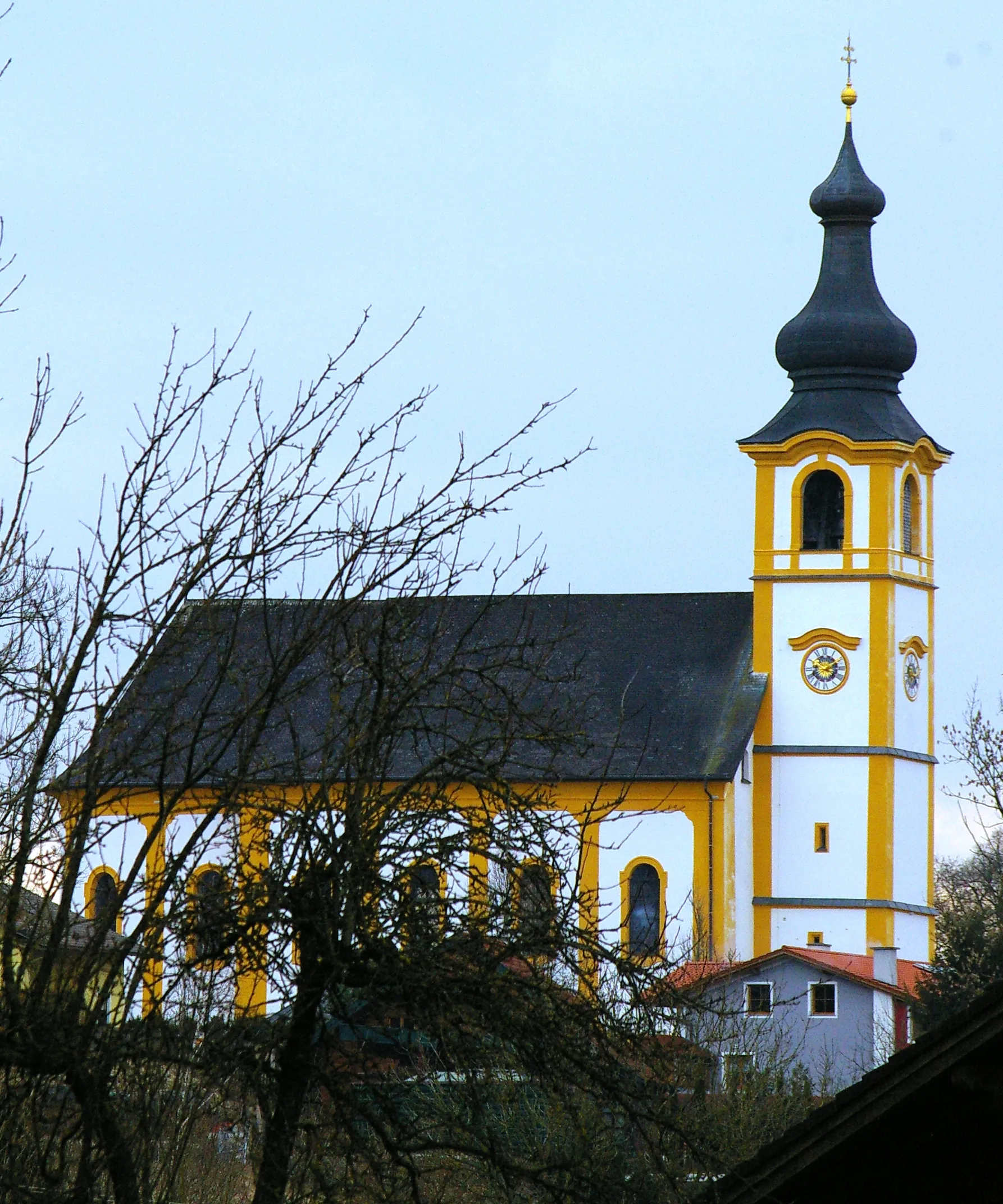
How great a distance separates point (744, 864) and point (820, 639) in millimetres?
4545

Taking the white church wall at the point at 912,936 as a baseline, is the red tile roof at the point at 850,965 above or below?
below

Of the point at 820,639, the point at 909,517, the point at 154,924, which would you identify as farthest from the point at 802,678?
the point at 154,924

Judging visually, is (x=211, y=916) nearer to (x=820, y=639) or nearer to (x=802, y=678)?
(x=802, y=678)

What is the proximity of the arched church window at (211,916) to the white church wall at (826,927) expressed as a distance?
39.8m

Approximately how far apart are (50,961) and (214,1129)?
2.69m

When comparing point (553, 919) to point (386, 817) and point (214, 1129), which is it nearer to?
point (386, 817)

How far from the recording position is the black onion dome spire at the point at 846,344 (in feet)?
160

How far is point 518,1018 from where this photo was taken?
8.16 m

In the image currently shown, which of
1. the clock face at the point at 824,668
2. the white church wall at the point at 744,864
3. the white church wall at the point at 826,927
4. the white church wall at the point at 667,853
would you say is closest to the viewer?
the white church wall at the point at 667,853

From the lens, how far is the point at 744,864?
155 feet

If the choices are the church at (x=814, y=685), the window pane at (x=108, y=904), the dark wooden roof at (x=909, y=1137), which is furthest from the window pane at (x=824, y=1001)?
the window pane at (x=108, y=904)

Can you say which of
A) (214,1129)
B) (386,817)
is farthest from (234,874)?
(214,1129)

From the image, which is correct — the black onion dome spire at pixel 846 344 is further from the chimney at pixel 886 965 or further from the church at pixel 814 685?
the chimney at pixel 886 965

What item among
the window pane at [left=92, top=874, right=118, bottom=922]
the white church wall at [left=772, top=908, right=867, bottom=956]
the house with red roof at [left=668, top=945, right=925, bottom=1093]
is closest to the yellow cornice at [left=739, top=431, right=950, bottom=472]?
the white church wall at [left=772, top=908, right=867, bottom=956]
